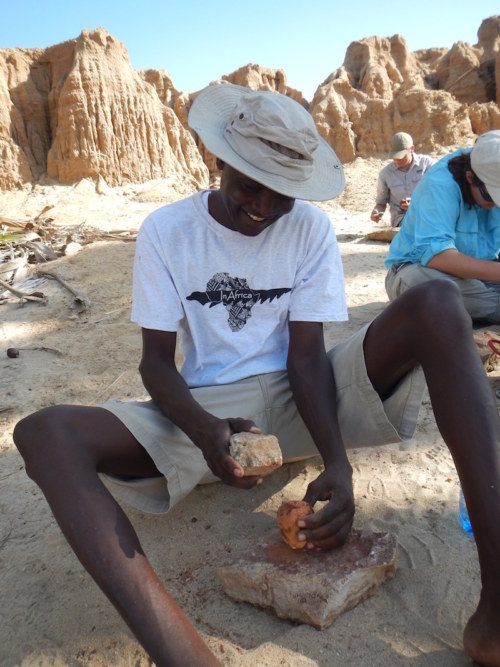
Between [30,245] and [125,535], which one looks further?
[30,245]

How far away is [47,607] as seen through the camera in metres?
1.69

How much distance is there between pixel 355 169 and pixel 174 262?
50.0ft

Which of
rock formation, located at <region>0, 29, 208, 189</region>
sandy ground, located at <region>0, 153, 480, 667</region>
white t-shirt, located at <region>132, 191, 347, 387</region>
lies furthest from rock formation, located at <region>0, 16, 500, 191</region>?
white t-shirt, located at <region>132, 191, 347, 387</region>

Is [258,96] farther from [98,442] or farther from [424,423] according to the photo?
[424,423]

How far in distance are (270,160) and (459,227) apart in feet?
6.45

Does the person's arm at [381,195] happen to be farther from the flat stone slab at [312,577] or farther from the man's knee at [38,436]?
the man's knee at [38,436]

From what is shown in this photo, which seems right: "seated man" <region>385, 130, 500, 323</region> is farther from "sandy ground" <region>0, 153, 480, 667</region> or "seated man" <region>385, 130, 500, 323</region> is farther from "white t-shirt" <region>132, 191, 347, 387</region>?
"white t-shirt" <region>132, 191, 347, 387</region>

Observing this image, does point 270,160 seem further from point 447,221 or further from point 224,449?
point 447,221

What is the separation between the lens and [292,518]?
1.60 m

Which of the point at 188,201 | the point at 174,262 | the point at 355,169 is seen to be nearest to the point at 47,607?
the point at 174,262

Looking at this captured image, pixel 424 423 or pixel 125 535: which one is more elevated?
pixel 125 535

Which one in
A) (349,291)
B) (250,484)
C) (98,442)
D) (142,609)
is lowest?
(349,291)

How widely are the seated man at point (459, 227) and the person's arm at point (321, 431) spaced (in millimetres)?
1435

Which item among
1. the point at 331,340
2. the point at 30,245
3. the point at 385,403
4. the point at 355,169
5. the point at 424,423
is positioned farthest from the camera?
the point at 355,169
